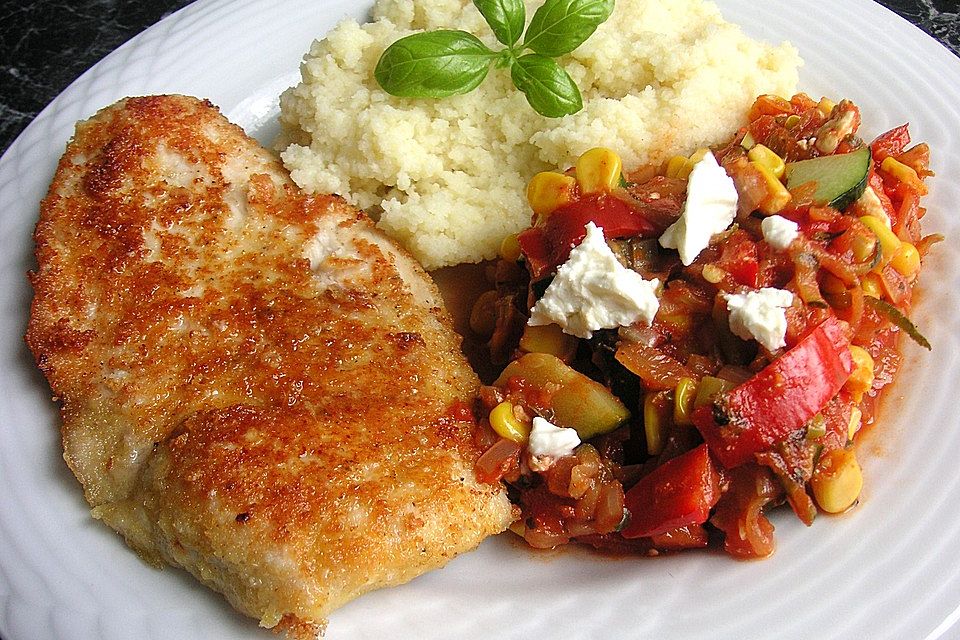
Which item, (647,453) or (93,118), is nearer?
(647,453)

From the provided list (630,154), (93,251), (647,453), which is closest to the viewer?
(647,453)

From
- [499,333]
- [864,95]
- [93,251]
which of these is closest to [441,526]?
[499,333]

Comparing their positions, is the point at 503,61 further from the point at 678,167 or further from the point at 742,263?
the point at 742,263

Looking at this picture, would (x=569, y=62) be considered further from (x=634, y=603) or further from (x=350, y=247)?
(x=634, y=603)

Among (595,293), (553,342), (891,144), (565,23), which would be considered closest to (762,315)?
(595,293)

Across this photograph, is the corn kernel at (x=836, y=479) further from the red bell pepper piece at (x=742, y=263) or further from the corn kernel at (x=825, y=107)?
the corn kernel at (x=825, y=107)
